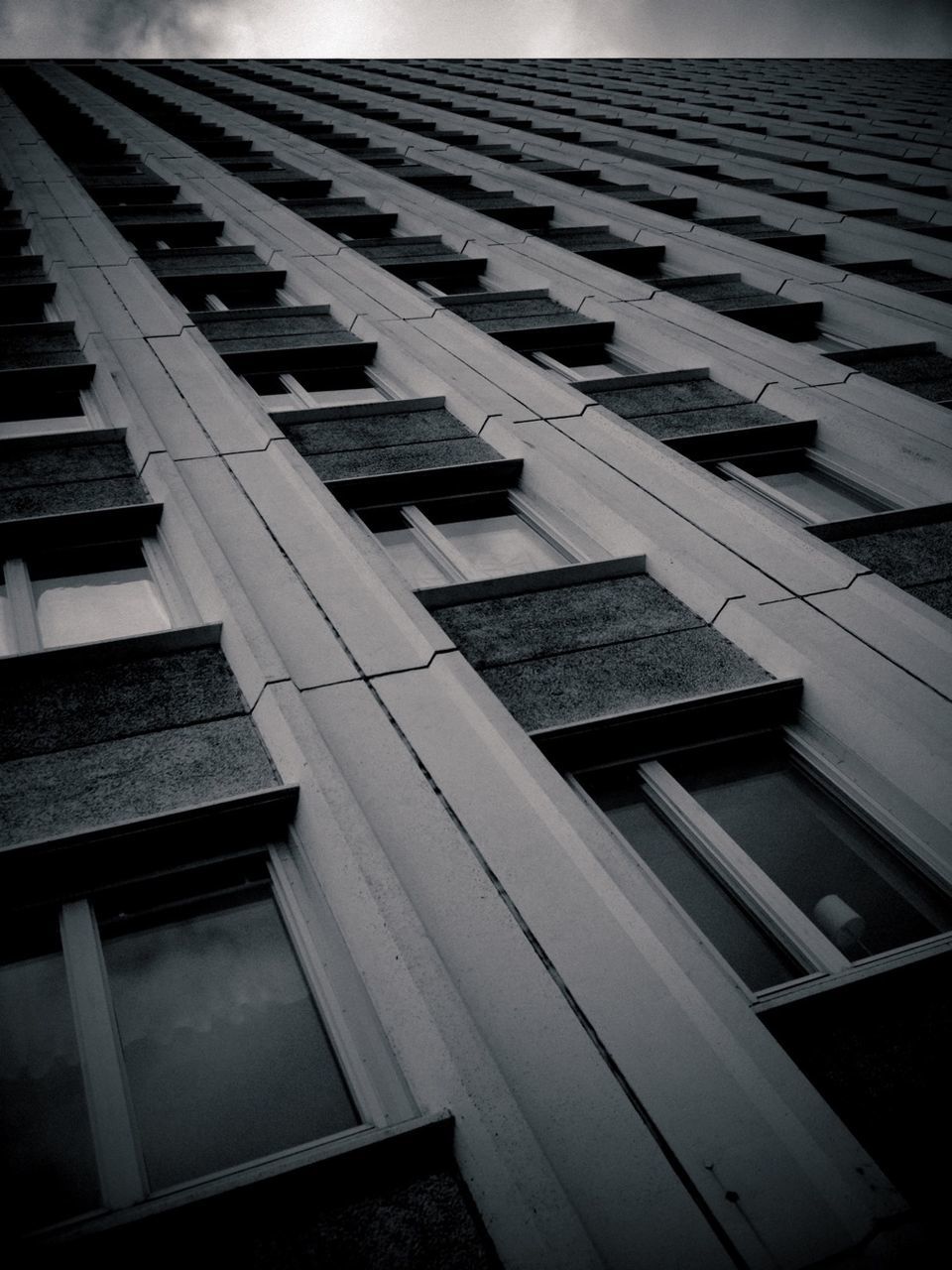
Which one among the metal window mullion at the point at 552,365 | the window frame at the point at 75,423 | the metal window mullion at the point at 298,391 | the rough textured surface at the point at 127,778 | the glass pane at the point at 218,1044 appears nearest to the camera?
the glass pane at the point at 218,1044

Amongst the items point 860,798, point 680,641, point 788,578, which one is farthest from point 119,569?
point 860,798

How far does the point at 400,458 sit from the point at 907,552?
5414 millimetres

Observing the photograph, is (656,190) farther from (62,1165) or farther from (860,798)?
(62,1165)

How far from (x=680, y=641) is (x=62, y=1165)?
5.61 metres

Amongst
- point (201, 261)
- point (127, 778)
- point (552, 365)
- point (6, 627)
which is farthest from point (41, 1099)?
point (201, 261)

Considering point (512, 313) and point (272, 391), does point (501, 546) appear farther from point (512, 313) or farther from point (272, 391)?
point (512, 313)

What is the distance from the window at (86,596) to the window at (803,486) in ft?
21.2

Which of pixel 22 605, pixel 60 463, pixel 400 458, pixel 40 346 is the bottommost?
pixel 22 605

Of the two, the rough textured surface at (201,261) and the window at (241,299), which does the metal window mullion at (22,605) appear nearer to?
the window at (241,299)

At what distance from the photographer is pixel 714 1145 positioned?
406 cm

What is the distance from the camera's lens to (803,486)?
10.7m

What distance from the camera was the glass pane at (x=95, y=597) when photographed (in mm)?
7852

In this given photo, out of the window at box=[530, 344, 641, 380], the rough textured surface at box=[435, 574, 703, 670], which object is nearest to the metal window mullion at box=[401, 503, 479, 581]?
the rough textured surface at box=[435, 574, 703, 670]

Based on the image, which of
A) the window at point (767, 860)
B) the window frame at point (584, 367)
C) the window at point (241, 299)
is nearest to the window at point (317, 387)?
the window frame at point (584, 367)
